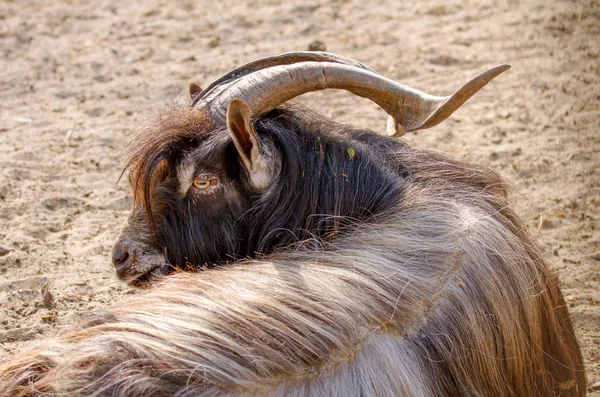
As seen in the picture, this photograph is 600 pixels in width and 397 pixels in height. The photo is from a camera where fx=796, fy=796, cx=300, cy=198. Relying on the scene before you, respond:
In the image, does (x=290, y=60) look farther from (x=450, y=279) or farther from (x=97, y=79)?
(x=97, y=79)

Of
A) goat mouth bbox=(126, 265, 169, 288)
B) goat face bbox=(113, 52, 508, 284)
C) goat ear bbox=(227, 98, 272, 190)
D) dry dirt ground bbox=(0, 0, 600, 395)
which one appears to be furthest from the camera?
dry dirt ground bbox=(0, 0, 600, 395)

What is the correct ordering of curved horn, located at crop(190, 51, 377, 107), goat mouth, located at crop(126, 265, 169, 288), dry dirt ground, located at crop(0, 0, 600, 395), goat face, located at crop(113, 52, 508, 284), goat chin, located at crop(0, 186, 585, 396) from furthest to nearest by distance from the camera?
dry dirt ground, located at crop(0, 0, 600, 395) → curved horn, located at crop(190, 51, 377, 107) → goat mouth, located at crop(126, 265, 169, 288) → goat face, located at crop(113, 52, 508, 284) → goat chin, located at crop(0, 186, 585, 396)

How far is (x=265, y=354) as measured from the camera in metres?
3.05

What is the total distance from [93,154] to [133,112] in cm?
89

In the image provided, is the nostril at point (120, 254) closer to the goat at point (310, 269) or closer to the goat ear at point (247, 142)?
the goat at point (310, 269)

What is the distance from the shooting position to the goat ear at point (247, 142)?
3943mm

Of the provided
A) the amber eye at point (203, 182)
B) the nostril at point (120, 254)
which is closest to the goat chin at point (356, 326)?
the amber eye at point (203, 182)

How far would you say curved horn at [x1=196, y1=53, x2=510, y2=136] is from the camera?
4.29 m

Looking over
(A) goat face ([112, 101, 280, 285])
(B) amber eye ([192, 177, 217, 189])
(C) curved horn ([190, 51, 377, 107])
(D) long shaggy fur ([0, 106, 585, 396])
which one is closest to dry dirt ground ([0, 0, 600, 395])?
(C) curved horn ([190, 51, 377, 107])

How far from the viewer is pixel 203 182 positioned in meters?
4.30

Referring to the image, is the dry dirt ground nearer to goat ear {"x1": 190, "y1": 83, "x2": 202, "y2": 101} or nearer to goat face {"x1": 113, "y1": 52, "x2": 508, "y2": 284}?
goat ear {"x1": 190, "y1": 83, "x2": 202, "y2": 101}

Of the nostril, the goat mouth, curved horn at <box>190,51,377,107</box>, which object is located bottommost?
the goat mouth

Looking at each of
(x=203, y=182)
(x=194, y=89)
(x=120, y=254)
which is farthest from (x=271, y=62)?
(x=120, y=254)

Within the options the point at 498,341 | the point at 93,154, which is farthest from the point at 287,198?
the point at 93,154
